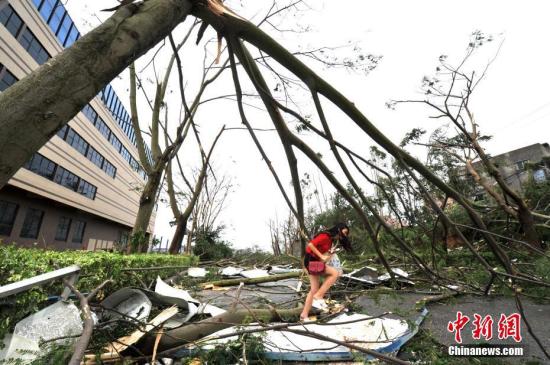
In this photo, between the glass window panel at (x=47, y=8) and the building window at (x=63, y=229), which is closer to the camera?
the glass window panel at (x=47, y=8)

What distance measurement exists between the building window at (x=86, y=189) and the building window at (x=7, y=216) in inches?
302

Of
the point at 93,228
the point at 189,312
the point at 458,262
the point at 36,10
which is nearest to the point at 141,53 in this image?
the point at 189,312

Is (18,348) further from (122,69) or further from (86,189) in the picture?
(86,189)

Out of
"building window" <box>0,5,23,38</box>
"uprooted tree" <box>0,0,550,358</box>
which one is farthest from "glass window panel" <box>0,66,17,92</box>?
"uprooted tree" <box>0,0,550,358</box>

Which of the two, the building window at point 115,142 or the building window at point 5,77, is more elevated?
the building window at point 115,142

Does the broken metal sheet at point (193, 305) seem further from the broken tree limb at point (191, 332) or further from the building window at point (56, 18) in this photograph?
the building window at point (56, 18)

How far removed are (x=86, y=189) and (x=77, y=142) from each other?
16.4ft

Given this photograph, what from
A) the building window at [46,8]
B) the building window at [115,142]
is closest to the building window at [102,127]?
the building window at [115,142]

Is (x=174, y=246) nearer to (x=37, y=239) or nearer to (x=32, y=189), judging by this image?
(x=32, y=189)

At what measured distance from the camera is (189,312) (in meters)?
3.01

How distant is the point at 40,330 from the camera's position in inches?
80.1

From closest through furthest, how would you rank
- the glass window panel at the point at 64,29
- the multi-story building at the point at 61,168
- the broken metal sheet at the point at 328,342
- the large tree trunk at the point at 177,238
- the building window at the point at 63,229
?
1. the broken metal sheet at the point at 328,342
2. the large tree trunk at the point at 177,238
3. the multi-story building at the point at 61,168
4. the glass window panel at the point at 64,29
5. the building window at the point at 63,229

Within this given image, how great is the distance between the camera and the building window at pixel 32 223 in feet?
65.9

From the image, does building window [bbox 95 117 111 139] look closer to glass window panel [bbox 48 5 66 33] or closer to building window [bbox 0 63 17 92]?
glass window panel [bbox 48 5 66 33]
